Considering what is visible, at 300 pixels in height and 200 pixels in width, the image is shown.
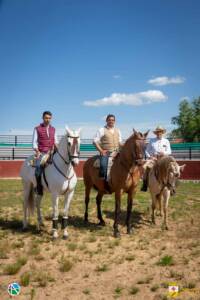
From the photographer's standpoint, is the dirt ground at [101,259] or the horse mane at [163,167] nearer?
the dirt ground at [101,259]

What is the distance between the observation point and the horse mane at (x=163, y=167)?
26.2ft

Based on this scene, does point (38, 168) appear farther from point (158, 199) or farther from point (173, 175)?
point (158, 199)

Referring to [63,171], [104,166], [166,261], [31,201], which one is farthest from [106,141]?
[166,261]

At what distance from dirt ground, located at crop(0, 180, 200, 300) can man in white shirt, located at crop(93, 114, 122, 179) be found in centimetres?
165

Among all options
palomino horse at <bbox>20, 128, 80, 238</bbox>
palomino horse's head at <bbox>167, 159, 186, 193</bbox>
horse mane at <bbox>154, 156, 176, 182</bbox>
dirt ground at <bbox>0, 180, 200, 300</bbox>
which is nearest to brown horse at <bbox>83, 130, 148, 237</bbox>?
horse mane at <bbox>154, 156, 176, 182</bbox>

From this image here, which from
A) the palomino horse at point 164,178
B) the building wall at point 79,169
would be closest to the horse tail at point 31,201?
the palomino horse at point 164,178

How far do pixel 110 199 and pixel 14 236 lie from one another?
5.36 m

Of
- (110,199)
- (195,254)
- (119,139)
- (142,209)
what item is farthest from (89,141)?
(195,254)

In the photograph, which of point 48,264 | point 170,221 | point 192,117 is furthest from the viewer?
point 192,117

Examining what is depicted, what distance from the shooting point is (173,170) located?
7793 mm

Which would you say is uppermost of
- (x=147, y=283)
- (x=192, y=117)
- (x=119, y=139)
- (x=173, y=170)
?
(x=192, y=117)

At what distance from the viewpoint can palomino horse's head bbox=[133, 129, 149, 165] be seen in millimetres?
7208

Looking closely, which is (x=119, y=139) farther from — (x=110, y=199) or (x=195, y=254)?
(x=110, y=199)

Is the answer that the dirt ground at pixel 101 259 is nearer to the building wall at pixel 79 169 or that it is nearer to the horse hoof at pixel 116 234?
the horse hoof at pixel 116 234
